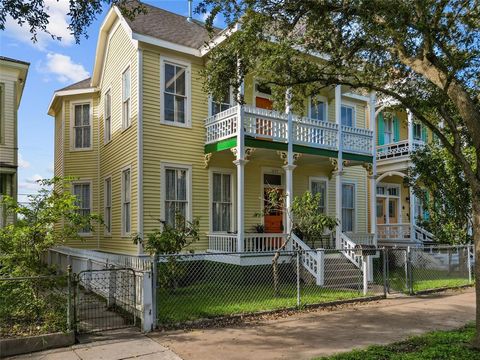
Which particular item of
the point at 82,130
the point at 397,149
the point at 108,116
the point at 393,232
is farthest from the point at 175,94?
the point at 393,232

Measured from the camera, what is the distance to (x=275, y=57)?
887 centimetres

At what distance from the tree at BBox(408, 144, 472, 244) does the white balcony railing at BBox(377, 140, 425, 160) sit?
318 cm

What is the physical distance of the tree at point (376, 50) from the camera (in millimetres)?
7113

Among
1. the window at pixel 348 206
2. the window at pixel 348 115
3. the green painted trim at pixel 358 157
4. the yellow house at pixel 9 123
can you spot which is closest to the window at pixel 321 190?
the window at pixel 348 206

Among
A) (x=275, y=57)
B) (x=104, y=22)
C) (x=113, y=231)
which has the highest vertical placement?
(x=104, y=22)

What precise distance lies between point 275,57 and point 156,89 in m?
5.97

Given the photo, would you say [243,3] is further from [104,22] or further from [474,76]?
[104,22]

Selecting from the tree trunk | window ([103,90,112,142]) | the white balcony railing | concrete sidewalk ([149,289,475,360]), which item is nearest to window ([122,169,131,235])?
window ([103,90,112,142])

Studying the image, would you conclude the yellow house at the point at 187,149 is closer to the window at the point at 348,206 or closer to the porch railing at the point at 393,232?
the window at the point at 348,206

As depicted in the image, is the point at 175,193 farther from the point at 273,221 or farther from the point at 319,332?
the point at 319,332

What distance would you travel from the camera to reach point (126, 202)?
14.5m

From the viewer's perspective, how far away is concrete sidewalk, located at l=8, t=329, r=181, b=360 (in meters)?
6.11

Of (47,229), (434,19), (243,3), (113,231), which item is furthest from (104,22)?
(434,19)

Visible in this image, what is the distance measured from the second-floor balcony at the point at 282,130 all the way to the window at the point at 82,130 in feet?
21.3
